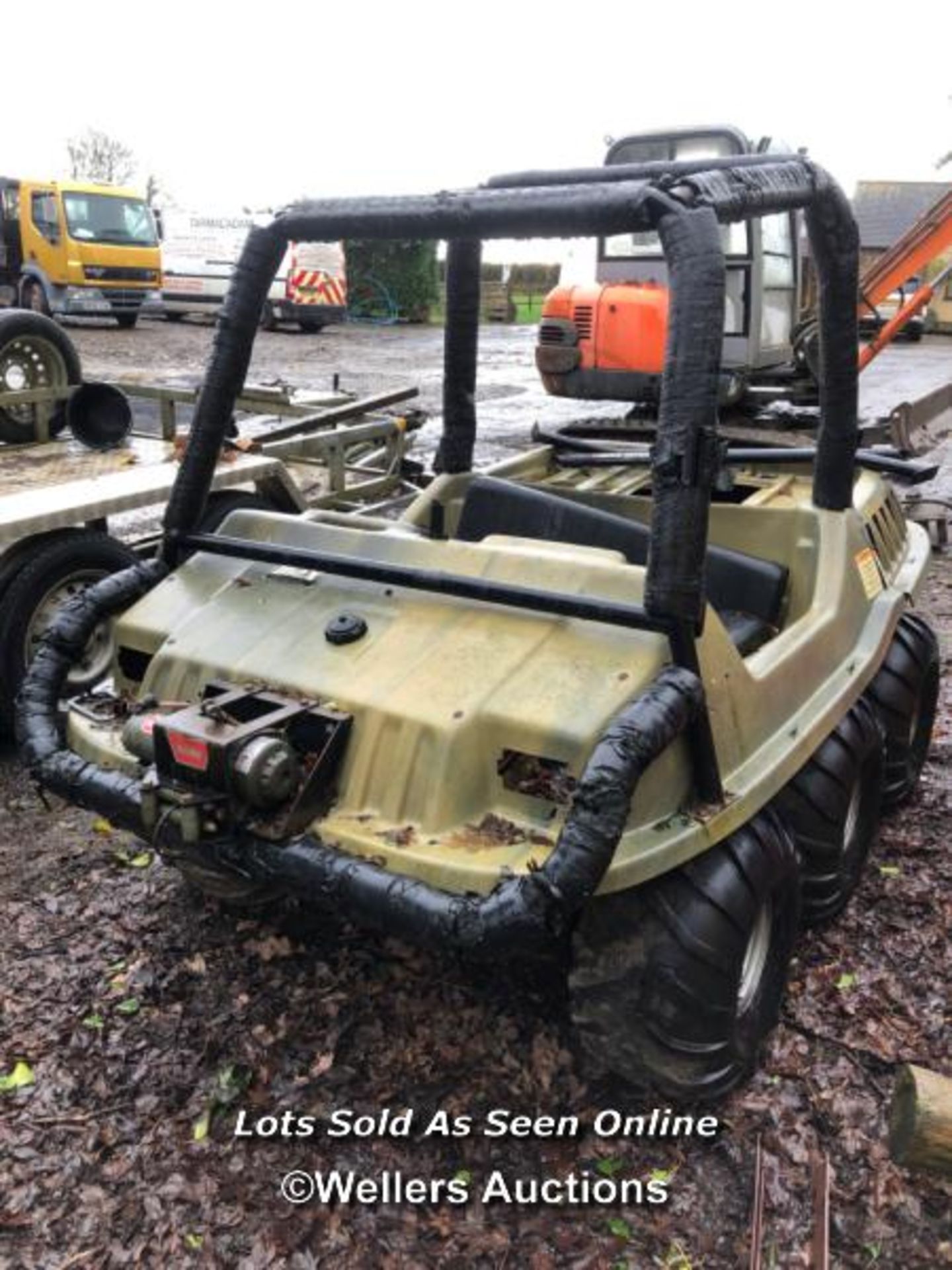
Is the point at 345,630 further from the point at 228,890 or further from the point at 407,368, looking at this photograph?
the point at 407,368

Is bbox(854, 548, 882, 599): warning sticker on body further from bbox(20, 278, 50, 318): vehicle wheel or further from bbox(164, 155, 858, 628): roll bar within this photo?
bbox(20, 278, 50, 318): vehicle wheel

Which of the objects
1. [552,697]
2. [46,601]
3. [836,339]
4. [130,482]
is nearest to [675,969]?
[552,697]

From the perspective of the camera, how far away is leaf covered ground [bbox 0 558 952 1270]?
241 cm

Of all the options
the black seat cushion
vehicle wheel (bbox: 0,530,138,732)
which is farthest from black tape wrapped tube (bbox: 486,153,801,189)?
vehicle wheel (bbox: 0,530,138,732)

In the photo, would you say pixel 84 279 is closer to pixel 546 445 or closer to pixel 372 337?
pixel 372 337

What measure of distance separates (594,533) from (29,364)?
13.8 ft

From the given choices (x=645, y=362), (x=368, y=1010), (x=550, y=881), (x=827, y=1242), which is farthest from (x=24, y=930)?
(x=645, y=362)

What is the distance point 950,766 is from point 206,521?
357 cm

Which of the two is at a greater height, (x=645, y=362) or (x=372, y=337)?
(x=645, y=362)

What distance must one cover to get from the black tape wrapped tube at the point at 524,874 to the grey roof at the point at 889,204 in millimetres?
36538

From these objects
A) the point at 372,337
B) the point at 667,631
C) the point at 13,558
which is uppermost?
the point at 667,631

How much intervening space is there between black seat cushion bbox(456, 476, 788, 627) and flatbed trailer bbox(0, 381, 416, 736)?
4.76 ft

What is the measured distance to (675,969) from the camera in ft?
7.99

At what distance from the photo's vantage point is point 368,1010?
119 inches
